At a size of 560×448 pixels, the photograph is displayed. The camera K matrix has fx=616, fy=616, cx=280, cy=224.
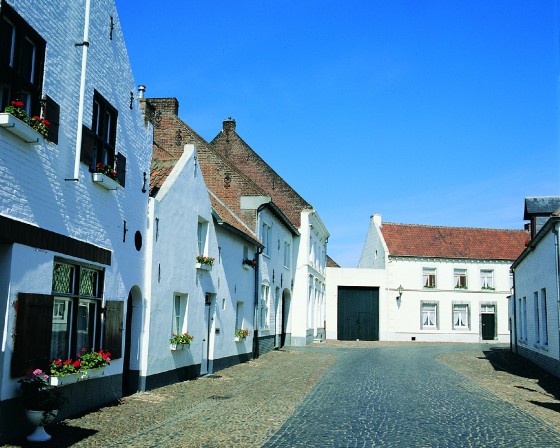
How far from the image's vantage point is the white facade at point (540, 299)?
1773 cm

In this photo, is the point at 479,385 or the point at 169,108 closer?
the point at 479,385

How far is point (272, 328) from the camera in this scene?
28.0m

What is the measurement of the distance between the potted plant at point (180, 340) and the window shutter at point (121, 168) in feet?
14.5

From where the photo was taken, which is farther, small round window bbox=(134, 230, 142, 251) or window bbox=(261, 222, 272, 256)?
window bbox=(261, 222, 272, 256)

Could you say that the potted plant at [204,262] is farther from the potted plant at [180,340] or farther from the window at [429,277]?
the window at [429,277]

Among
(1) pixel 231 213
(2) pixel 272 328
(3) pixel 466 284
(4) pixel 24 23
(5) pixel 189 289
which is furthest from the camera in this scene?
(3) pixel 466 284

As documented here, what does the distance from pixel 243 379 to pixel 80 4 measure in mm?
10511

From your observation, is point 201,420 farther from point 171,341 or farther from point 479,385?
point 479,385

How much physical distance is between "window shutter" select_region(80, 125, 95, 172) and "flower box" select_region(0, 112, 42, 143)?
200cm

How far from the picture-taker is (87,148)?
10680 millimetres

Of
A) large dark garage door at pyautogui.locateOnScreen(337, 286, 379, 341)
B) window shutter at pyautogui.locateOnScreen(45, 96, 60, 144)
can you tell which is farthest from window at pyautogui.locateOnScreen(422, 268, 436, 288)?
window shutter at pyautogui.locateOnScreen(45, 96, 60, 144)

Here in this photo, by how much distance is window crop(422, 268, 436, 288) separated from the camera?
42781mm

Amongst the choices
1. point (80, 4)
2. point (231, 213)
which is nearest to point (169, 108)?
point (231, 213)

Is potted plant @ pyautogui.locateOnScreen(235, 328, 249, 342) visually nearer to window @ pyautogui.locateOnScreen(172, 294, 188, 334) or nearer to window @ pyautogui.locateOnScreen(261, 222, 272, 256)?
window @ pyautogui.locateOnScreen(261, 222, 272, 256)
